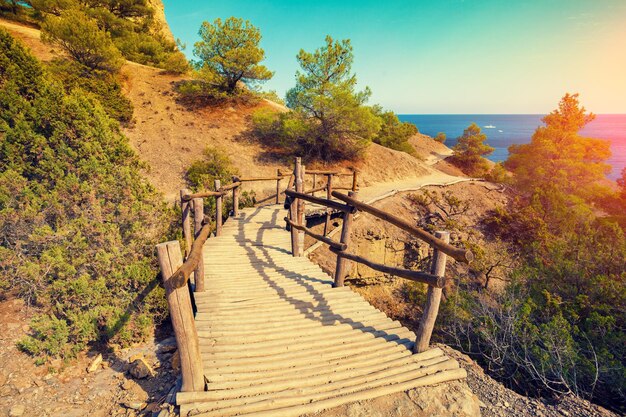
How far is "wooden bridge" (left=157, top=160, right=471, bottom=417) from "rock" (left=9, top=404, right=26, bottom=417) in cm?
235

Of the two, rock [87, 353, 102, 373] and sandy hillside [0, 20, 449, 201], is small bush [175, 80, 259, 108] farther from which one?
rock [87, 353, 102, 373]

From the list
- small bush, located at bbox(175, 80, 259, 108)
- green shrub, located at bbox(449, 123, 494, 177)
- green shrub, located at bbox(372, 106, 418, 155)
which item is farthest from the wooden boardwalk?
green shrub, located at bbox(449, 123, 494, 177)

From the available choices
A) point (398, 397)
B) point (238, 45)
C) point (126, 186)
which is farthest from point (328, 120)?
point (398, 397)

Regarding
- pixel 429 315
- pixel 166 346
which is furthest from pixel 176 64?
pixel 429 315

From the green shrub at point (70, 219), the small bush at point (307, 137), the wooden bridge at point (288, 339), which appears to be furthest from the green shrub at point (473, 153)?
the green shrub at point (70, 219)

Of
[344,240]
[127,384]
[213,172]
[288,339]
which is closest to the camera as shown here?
Answer: [288,339]

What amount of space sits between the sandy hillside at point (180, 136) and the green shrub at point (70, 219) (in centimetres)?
590

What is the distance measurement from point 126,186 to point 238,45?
17759 millimetres

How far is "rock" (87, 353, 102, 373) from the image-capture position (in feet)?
14.5

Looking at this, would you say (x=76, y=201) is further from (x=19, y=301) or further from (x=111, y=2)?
(x=111, y=2)

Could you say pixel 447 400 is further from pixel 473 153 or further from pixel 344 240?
pixel 473 153

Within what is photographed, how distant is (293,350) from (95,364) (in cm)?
349

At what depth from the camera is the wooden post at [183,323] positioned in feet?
8.59

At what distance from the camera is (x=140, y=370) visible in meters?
4.36
